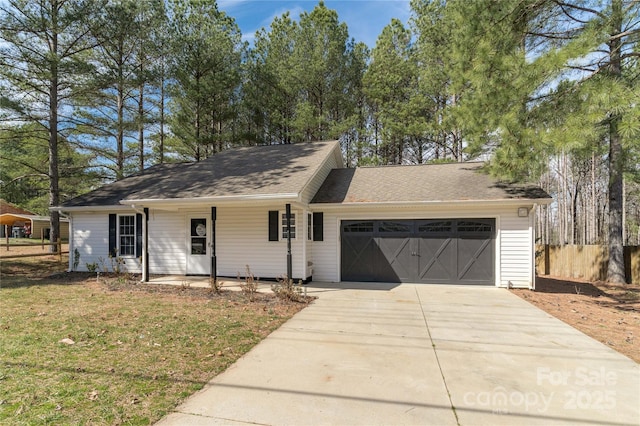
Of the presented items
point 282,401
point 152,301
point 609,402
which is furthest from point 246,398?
point 152,301

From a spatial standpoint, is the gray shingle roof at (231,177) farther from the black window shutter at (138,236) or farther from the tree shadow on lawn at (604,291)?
the tree shadow on lawn at (604,291)

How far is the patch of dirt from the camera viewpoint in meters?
4.96

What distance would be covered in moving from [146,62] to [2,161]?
8.03 meters

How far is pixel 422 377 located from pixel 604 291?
9375 millimetres

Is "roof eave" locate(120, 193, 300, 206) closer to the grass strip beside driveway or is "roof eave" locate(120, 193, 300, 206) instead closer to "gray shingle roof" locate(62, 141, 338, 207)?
"gray shingle roof" locate(62, 141, 338, 207)

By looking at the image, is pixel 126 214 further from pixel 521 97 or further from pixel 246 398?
pixel 521 97

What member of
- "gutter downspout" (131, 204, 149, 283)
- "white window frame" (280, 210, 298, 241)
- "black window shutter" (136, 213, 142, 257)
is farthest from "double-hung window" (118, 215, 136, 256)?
Result: "white window frame" (280, 210, 298, 241)

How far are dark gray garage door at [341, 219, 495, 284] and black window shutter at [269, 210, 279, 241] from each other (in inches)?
80.9

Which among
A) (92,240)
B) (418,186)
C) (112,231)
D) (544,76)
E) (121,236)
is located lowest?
(92,240)

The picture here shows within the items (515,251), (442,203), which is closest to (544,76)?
(442,203)

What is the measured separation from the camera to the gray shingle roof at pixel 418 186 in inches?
362

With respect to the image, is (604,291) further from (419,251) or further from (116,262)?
(116,262)

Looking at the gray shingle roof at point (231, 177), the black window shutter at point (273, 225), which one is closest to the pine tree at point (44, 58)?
the gray shingle roof at point (231, 177)

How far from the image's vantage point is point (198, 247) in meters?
10.4
